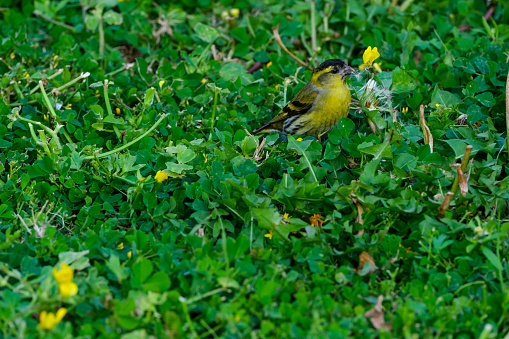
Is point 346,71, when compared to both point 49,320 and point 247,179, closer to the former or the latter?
point 247,179

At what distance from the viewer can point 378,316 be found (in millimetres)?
3105

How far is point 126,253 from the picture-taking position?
11.8ft

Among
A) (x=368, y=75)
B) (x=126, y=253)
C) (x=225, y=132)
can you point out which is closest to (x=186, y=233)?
(x=126, y=253)

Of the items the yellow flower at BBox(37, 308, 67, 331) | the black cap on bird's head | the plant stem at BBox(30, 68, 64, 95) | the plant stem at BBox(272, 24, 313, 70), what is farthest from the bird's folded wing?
the yellow flower at BBox(37, 308, 67, 331)

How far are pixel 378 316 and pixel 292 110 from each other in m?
2.33

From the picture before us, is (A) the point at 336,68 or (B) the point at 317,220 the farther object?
(A) the point at 336,68

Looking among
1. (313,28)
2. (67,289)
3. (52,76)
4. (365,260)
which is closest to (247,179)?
(365,260)

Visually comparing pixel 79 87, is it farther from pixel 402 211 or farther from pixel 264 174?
pixel 402 211

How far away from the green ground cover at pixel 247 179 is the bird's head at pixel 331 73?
0.71 feet

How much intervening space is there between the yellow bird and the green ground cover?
7.6 inches

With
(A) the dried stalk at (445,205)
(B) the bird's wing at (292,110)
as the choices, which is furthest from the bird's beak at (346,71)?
(A) the dried stalk at (445,205)

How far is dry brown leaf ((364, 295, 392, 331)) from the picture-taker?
306 centimetres

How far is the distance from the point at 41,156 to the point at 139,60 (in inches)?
59.2

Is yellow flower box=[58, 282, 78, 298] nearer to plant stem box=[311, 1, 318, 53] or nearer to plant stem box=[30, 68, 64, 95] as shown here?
plant stem box=[30, 68, 64, 95]
